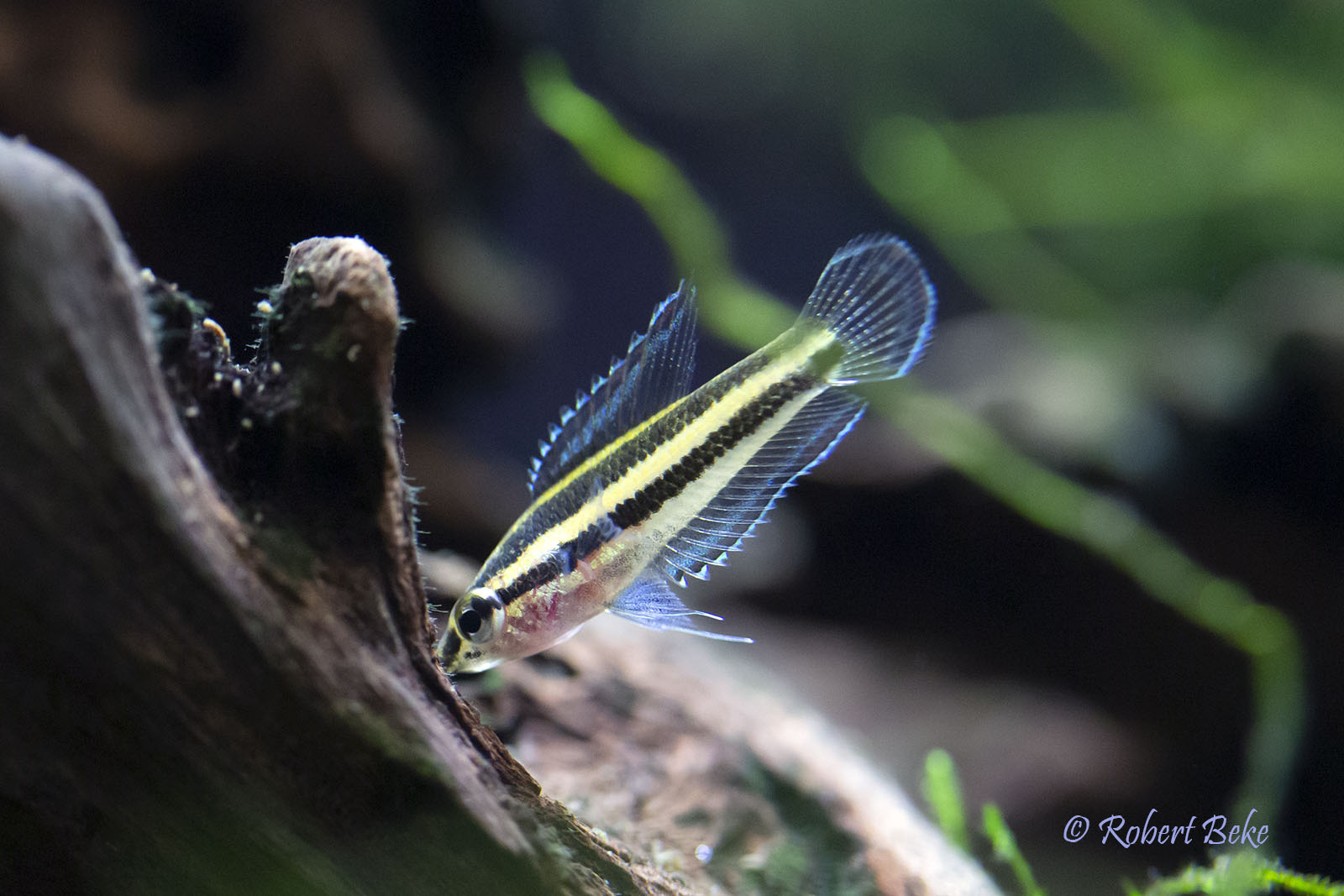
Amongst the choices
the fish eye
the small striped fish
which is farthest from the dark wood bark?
the small striped fish

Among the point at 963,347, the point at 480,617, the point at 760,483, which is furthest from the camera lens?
the point at 963,347

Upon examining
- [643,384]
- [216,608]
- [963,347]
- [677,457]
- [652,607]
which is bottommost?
[216,608]

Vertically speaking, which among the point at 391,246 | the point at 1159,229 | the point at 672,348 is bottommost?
the point at 672,348

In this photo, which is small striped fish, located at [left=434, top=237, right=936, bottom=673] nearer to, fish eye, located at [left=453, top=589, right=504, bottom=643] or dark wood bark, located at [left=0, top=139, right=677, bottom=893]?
fish eye, located at [left=453, top=589, right=504, bottom=643]

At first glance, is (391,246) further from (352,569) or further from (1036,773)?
(1036,773)

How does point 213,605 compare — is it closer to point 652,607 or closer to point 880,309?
point 652,607

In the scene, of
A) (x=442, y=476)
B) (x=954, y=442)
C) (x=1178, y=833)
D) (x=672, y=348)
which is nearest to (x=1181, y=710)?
(x=1178, y=833)

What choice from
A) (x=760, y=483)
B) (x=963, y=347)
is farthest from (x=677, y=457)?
(x=963, y=347)
